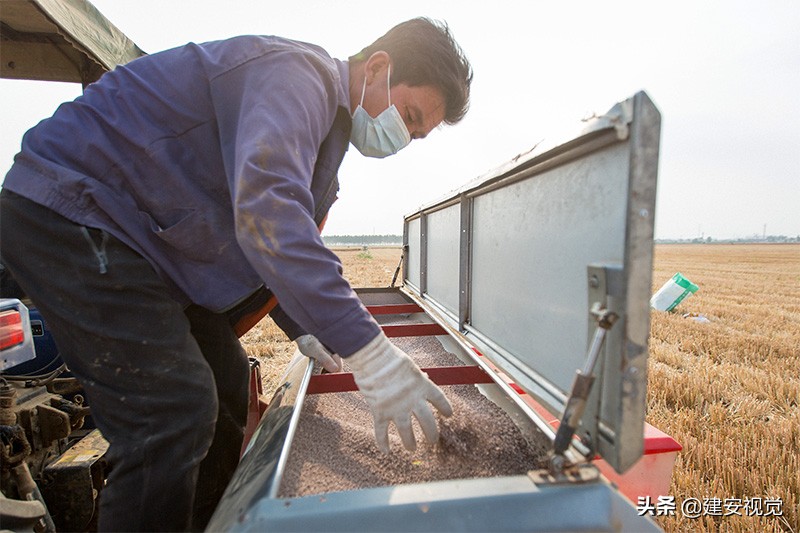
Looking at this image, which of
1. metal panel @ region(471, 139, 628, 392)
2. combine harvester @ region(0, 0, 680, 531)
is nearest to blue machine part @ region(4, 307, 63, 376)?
combine harvester @ region(0, 0, 680, 531)

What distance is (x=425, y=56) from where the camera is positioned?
1.74 meters

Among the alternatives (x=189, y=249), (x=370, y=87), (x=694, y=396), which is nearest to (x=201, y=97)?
(x=189, y=249)

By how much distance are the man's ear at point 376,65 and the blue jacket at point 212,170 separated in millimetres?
236

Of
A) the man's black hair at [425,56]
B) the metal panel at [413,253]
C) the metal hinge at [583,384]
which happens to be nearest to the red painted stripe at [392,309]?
the metal panel at [413,253]

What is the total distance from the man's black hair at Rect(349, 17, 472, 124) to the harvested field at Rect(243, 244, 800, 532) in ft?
7.16

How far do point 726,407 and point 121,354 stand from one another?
4.12 metres

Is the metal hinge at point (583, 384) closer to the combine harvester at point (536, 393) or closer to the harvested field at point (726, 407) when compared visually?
the combine harvester at point (536, 393)

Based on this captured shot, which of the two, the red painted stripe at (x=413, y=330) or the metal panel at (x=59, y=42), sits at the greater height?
the metal panel at (x=59, y=42)

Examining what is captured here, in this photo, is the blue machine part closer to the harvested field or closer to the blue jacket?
the blue jacket

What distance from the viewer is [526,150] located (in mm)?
1627

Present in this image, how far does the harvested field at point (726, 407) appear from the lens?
232cm

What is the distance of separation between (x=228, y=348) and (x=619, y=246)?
1.63 meters

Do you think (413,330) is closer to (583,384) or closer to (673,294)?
(583,384)

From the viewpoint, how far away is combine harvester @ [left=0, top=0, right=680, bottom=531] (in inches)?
37.9
